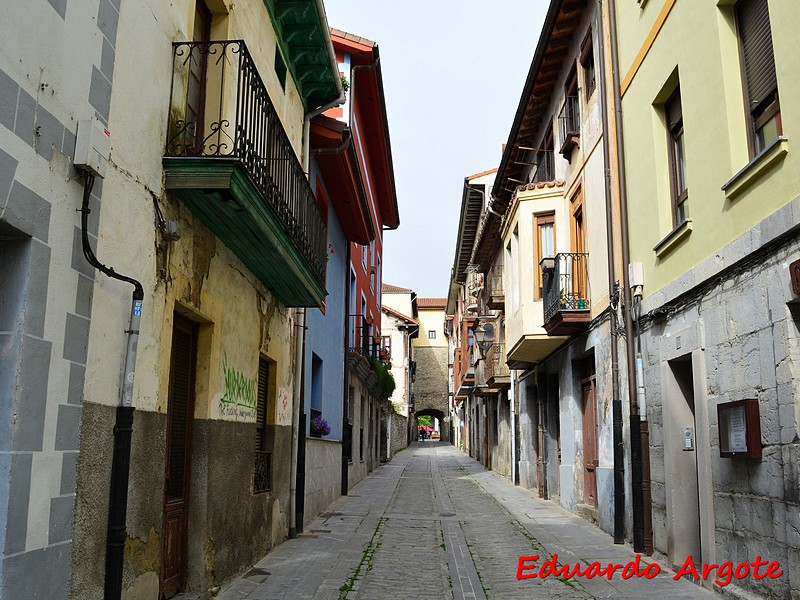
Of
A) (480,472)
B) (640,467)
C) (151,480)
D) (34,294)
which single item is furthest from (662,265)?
(480,472)

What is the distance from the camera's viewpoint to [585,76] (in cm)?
1284

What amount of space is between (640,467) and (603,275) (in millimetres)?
3364

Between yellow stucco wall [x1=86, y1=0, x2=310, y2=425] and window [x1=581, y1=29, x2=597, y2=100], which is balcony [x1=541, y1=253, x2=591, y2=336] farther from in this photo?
yellow stucco wall [x1=86, y1=0, x2=310, y2=425]

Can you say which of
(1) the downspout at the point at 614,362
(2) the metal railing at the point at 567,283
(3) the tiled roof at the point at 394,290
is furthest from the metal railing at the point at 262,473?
(3) the tiled roof at the point at 394,290

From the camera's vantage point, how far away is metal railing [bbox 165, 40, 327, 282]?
226 inches

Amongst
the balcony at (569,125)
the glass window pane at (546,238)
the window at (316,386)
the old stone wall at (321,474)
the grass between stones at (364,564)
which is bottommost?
the grass between stones at (364,564)

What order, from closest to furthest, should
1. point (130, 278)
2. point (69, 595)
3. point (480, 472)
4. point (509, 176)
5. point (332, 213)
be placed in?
point (69, 595), point (130, 278), point (332, 213), point (509, 176), point (480, 472)

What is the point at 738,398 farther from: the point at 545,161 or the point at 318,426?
the point at 545,161

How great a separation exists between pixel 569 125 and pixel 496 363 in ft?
34.3

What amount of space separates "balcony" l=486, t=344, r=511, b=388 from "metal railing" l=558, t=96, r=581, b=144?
927 centimetres

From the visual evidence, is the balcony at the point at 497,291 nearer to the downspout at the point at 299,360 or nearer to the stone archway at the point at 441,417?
the downspout at the point at 299,360

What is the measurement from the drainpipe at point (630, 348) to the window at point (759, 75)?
11.2 ft

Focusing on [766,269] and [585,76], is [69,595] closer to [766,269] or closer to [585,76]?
[766,269]

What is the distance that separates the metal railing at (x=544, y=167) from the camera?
16016 millimetres
